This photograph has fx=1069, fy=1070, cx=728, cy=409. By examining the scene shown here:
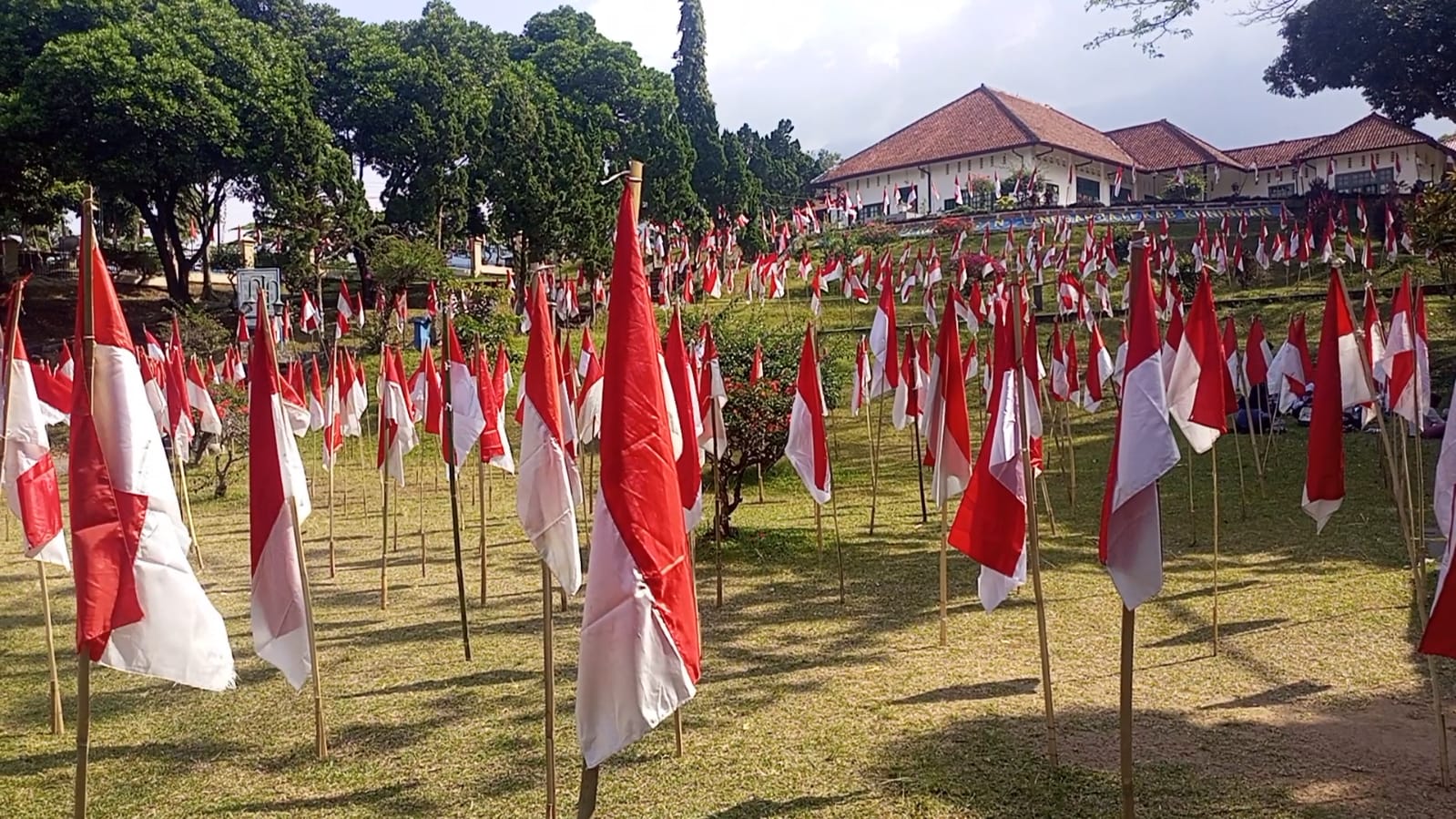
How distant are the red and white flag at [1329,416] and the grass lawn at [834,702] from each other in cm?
139

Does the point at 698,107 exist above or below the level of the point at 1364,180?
above

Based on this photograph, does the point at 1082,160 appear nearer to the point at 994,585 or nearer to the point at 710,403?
the point at 710,403

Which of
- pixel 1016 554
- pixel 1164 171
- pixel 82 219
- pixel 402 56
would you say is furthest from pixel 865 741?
pixel 1164 171

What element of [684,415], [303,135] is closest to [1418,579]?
[684,415]

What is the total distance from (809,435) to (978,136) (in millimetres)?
44366

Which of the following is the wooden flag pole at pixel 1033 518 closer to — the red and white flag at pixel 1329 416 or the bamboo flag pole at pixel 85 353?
the red and white flag at pixel 1329 416

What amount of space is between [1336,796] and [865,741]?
2.48 metres

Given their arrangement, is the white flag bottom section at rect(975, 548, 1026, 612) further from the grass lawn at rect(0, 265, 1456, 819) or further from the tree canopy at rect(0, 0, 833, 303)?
the tree canopy at rect(0, 0, 833, 303)

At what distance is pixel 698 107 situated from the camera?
170ft

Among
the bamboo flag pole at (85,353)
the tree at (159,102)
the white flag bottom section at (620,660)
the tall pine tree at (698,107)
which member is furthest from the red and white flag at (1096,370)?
the tall pine tree at (698,107)

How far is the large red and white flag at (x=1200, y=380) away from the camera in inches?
261

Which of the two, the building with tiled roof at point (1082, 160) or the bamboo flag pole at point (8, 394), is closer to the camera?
the bamboo flag pole at point (8, 394)

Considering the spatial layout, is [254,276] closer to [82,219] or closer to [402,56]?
[402,56]

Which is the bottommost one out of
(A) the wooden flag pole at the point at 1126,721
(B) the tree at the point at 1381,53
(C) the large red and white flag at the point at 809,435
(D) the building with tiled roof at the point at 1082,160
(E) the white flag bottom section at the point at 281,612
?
(A) the wooden flag pole at the point at 1126,721
